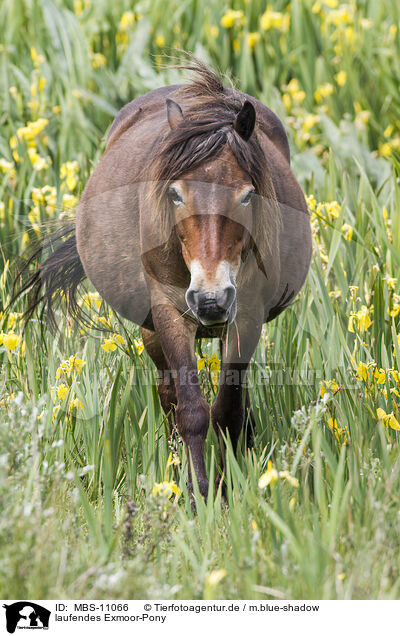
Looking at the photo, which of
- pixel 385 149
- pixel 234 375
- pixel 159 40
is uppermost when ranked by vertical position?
pixel 159 40

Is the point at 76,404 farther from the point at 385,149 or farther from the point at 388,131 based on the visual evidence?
the point at 388,131

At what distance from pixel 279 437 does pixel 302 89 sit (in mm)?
4574

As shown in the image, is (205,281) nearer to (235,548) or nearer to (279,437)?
(235,548)

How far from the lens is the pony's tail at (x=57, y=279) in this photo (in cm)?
404

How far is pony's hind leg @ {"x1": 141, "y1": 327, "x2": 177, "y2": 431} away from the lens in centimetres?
370

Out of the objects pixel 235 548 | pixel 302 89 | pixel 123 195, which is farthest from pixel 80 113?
pixel 235 548

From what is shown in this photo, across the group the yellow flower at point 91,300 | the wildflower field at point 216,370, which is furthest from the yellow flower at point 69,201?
the yellow flower at point 91,300

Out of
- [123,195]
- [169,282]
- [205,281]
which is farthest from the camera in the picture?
[123,195]

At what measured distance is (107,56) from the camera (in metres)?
7.23

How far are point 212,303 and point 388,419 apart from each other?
0.89m

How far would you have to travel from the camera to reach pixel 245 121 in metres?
2.92

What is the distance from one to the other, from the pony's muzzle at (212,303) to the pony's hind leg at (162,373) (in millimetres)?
1070

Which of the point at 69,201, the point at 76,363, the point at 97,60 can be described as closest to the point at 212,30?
the point at 97,60
